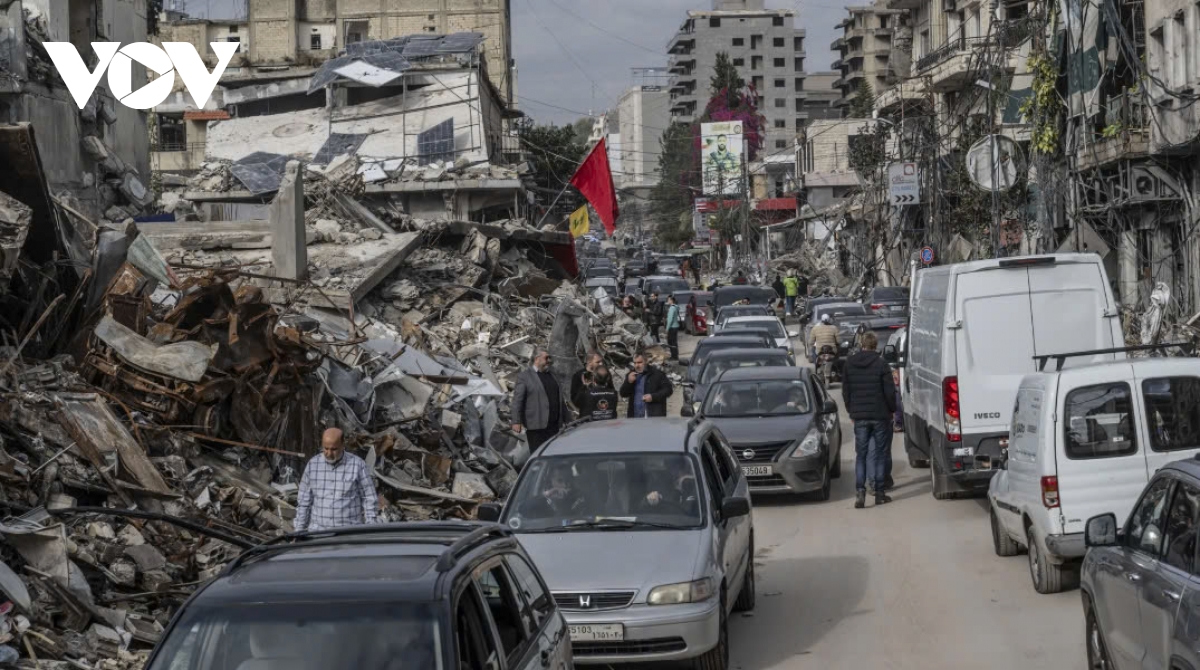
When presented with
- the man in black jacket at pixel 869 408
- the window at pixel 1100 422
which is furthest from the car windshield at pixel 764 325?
the window at pixel 1100 422

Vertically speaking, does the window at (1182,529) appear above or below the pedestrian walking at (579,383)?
above

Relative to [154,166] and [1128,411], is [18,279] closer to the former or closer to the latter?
[1128,411]

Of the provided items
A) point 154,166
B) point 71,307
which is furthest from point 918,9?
point 71,307

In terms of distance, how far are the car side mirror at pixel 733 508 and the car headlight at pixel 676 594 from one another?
1163 mm

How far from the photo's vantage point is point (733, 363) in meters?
24.7

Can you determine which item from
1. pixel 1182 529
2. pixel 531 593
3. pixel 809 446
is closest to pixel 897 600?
pixel 1182 529

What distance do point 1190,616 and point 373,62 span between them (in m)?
55.7

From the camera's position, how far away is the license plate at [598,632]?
902cm

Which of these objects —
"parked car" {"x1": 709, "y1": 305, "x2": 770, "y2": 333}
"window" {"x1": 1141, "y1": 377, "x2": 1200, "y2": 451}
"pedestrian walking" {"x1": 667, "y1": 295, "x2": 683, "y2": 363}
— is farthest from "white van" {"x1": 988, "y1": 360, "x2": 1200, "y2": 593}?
"pedestrian walking" {"x1": 667, "y1": 295, "x2": 683, "y2": 363}

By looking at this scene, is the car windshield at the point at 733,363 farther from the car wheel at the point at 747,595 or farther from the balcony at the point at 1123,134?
the car wheel at the point at 747,595

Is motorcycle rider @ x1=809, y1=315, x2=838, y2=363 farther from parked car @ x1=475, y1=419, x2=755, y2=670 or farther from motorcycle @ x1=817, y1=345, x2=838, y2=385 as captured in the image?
parked car @ x1=475, y1=419, x2=755, y2=670

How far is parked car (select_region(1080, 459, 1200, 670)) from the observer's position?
623 centimetres

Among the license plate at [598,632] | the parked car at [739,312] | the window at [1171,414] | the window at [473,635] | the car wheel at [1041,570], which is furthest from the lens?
the parked car at [739,312]

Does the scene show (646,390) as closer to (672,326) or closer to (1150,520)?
(1150,520)
